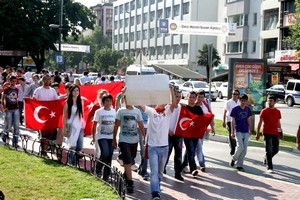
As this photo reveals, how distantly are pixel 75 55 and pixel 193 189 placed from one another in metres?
96.6

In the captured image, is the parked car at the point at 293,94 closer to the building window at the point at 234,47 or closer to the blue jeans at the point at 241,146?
the building window at the point at 234,47

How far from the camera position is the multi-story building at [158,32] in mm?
71625

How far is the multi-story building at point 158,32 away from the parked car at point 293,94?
32.2 metres

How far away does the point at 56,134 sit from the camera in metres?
11.2

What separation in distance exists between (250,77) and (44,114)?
8.00 meters

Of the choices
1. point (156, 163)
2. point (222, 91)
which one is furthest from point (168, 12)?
point (156, 163)

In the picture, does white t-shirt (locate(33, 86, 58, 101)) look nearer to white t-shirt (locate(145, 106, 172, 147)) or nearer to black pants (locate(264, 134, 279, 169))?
white t-shirt (locate(145, 106, 172, 147))

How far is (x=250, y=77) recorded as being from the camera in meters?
16.8

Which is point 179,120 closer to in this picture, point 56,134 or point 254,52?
point 56,134

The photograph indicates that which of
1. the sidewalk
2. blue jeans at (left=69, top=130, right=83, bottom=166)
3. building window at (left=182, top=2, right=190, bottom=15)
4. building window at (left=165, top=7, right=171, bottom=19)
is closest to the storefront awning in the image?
building window at (left=182, top=2, right=190, bottom=15)

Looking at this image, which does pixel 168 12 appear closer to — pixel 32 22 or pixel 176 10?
pixel 176 10

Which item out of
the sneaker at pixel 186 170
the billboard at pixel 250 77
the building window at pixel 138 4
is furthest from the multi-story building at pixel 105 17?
the sneaker at pixel 186 170

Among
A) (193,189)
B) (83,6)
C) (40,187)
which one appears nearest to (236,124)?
(193,189)

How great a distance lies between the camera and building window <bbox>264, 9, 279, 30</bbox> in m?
51.4
